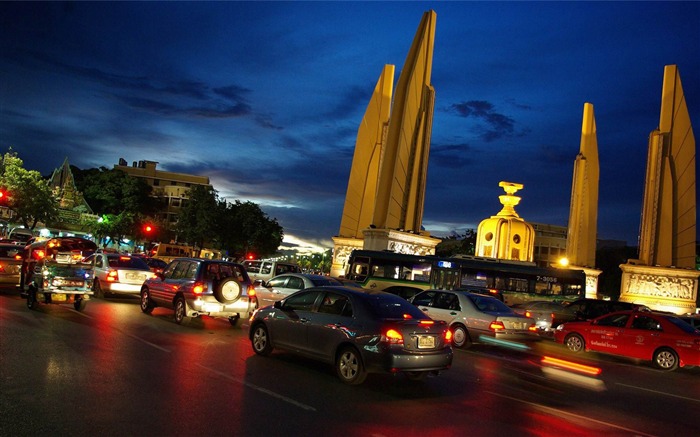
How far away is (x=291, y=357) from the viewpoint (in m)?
11.3

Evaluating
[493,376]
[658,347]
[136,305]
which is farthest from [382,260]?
[493,376]

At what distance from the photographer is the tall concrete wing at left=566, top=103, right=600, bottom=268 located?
2261 inches

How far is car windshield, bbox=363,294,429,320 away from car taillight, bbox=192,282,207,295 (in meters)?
6.09

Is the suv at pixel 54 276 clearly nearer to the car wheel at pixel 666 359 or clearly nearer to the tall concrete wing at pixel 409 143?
the car wheel at pixel 666 359

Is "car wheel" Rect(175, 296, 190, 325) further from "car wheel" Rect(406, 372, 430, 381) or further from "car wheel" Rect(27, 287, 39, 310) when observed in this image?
"car wheel" Rect(406, 372, 430, 381)

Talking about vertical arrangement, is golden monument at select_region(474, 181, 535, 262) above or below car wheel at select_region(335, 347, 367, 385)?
above

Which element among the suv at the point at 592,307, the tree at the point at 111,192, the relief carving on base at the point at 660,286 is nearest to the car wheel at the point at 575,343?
the suv at the point at 592,307

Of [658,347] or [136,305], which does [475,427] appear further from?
[136,305]

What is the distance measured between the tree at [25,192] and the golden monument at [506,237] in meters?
38.1

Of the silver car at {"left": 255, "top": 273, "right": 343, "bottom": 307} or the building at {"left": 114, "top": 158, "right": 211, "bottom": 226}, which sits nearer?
the silver car at {"left": 255, "top": 273, "right": 343, "bottom": 307}

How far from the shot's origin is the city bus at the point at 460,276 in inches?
1192

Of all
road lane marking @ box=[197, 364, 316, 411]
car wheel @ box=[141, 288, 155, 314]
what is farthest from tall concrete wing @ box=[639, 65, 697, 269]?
road lane marking @ box=[197, 364, 316, 411]

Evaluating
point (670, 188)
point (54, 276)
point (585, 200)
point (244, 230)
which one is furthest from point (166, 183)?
point (54, 276)

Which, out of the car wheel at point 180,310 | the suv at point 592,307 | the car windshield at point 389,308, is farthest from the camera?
the suv at point 592,307
